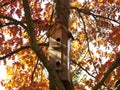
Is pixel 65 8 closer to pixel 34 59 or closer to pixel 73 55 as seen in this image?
pixel 34 59

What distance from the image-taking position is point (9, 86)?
9.34 meters

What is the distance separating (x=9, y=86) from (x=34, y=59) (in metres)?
1.27

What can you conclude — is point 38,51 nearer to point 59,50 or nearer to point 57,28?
point 59,50

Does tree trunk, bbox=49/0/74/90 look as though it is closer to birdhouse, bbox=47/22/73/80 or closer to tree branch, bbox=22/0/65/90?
birdhouse, bbox=47/22/73/80

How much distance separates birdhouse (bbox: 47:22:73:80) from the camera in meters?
5.08

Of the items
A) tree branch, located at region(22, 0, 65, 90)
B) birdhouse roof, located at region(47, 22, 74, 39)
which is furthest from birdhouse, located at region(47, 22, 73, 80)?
tree branch, located at region(22, 0, 65, 90)

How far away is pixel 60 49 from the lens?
5203 mm

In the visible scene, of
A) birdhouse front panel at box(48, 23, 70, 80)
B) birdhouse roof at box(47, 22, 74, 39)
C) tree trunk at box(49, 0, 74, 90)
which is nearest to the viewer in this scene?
tree trunk at box(49, 0, 74, 90)

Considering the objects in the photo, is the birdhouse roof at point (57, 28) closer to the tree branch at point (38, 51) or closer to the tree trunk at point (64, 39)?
the tree trunk at point (64, 39)

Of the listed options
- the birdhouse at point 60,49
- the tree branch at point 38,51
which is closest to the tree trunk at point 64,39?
the birdhouse at point 60,49

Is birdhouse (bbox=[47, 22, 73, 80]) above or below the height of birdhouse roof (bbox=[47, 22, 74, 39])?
below

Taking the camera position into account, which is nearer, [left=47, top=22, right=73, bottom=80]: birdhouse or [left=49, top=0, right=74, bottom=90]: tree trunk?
[left=49, top=0, right=74, bottom=90]: tree trunk

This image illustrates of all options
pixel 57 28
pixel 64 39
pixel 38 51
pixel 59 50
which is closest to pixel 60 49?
pixel 59 50

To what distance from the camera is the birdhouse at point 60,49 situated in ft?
16.7
